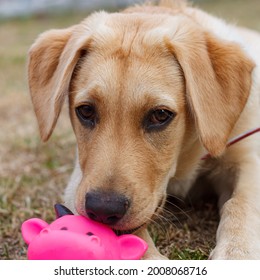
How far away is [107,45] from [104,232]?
4.12ft

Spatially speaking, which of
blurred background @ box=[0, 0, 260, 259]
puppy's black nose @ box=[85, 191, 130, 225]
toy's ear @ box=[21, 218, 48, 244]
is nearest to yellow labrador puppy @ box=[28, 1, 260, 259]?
puppy's black nose @ box=[85, 191, 130, 225]

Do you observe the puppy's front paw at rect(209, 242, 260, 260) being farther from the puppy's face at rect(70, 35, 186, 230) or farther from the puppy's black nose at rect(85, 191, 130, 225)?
the puppy's black nose at rect(85, 191, 130, 225)

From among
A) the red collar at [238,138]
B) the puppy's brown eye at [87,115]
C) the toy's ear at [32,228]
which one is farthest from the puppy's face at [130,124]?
the red collar at [238,138]

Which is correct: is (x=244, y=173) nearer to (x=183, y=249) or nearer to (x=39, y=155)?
(x=183, y=249)

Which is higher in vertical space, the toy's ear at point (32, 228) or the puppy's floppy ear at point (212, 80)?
the puppy's floppy ear at point (212, 80)

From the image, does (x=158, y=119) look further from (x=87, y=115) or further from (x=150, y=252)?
(x=150, y=252)

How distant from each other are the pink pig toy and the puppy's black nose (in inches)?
1.7

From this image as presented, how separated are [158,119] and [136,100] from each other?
0.20m

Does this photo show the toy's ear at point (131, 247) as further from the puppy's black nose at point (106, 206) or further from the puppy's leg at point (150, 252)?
the puppy's leg at point (150, 252)

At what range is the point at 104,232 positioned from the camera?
304cm

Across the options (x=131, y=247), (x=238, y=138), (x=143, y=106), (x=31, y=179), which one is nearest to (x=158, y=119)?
(x=143, y=106)

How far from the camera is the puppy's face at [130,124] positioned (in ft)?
10.6

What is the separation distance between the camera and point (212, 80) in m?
3.65

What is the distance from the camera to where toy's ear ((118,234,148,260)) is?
301cm
